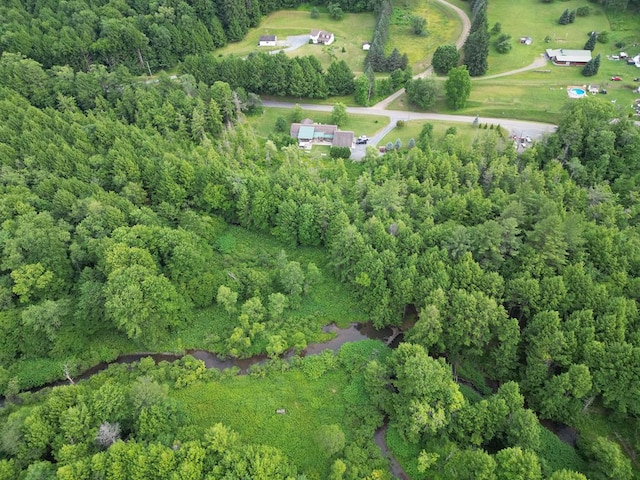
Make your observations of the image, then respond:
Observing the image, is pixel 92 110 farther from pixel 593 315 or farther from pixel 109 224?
pixel 593 315

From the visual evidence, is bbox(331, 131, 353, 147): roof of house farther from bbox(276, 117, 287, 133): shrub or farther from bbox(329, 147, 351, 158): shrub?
bbox(276, 117, 287, 133): shrub

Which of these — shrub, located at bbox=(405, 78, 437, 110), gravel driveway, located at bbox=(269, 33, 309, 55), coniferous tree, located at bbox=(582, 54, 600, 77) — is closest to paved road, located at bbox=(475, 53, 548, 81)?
coniferous tree, located at bbox=(582, 54, 600, 77)

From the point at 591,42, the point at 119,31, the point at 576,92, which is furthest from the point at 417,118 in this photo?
the point at 119,31

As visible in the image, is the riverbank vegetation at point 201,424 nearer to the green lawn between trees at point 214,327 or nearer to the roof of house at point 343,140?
the green lawn between trees at point 214,327

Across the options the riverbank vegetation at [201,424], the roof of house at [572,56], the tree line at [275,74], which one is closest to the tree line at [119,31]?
the tree line at [275,74]

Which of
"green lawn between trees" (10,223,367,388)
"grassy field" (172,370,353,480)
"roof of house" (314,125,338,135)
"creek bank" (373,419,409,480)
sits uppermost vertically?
"roof of house" (314,125,338,135)

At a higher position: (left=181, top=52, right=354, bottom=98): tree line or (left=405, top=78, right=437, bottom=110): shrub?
(left=181, top=52, right=354, bottom=98): tree line
